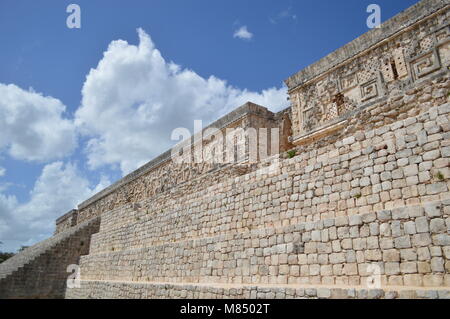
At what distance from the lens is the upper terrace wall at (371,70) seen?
23.2ft

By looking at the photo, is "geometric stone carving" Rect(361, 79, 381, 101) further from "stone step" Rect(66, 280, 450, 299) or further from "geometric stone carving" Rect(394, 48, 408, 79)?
"stone step" Rect(66, 280, 450, 299)

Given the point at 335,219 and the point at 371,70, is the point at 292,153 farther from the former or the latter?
the point at 371,70

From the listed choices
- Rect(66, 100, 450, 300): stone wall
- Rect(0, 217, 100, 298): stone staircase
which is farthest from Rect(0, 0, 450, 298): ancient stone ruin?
Rect(0, 217, 100, 298): stone staircase

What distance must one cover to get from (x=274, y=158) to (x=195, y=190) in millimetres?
3425

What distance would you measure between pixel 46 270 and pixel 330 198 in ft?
49.6

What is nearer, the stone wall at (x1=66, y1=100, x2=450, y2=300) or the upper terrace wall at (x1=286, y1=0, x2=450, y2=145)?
the stone wall at (x1=66, y1=100, x2=450, y2=300)

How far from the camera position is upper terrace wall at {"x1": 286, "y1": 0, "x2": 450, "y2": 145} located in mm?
7059

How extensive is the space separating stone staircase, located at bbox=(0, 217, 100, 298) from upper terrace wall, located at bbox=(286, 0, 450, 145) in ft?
43.6

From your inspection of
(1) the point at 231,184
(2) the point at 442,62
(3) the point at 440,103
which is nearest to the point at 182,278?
(1) the point at 231,184

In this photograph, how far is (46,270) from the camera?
1568 cm

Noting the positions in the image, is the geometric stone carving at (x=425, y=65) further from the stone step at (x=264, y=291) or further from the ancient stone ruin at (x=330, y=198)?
the stone step at (x=264, y=291)

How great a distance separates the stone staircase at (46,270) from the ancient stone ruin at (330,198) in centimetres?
405

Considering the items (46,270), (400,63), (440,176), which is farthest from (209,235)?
(46,270)

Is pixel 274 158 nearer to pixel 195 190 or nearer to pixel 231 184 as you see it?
pixel 231 184
